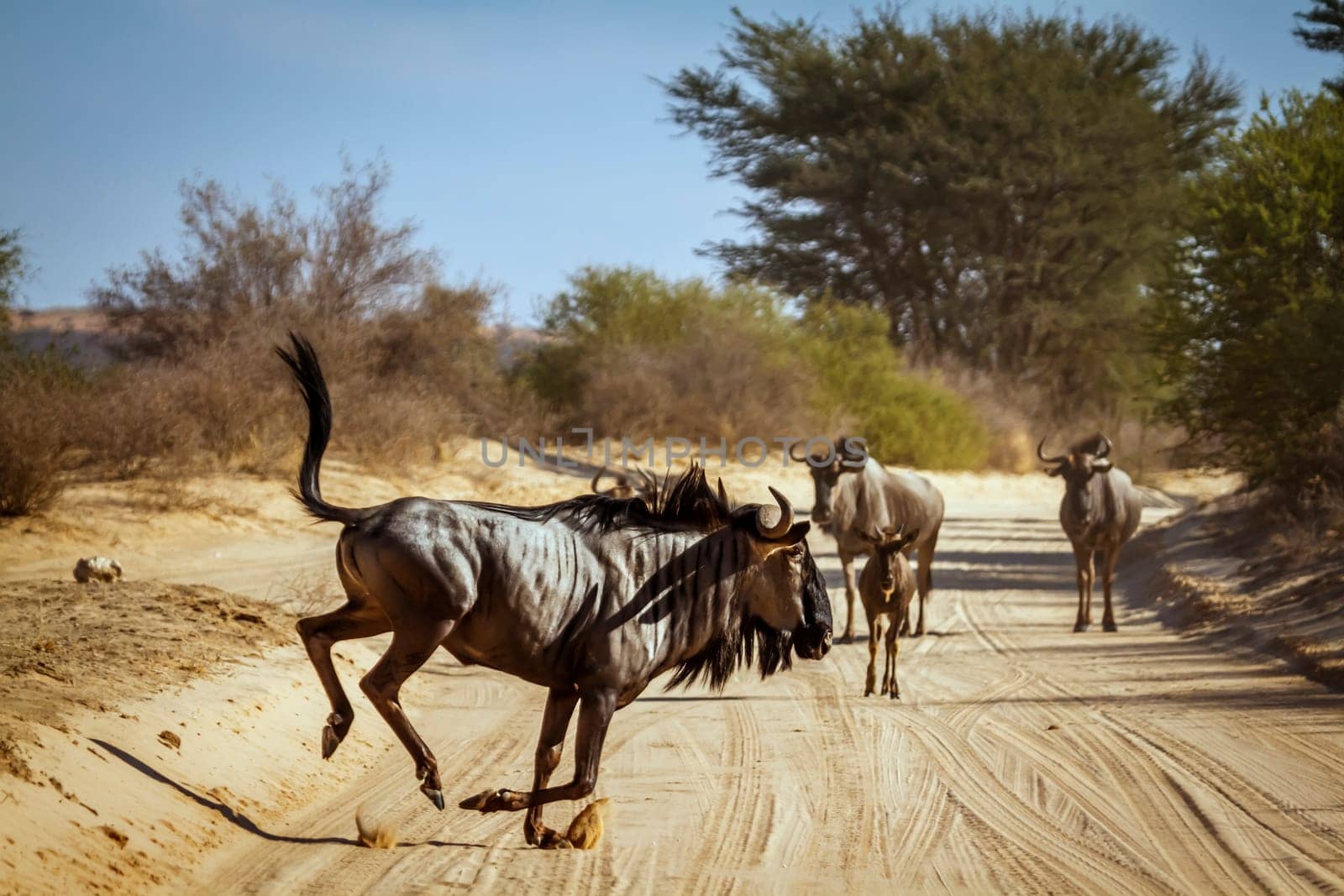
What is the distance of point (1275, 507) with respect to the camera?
21266 mm

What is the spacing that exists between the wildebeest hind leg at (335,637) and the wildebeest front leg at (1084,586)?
35.7 ft

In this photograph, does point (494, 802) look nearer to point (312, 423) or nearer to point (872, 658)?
point (312, 423)

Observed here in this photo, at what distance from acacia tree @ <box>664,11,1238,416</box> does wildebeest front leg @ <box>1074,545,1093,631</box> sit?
3111 centimetres

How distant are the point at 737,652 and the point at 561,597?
1120 mm

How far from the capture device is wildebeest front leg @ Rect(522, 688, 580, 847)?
21.7ft

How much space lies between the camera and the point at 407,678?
21.1 feet

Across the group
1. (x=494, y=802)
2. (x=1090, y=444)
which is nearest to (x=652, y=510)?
(x=494, y=802)

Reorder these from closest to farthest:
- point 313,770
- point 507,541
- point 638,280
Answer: point 507,541, point 313,770, point 638,280

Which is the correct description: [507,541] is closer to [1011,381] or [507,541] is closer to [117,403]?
[117,403]

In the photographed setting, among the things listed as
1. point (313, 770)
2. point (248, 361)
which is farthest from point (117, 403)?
point (313, 770)

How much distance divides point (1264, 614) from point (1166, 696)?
4405 millimetres

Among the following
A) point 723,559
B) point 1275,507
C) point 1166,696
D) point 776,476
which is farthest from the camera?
point 776,476

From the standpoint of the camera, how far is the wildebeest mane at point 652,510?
23.0ft

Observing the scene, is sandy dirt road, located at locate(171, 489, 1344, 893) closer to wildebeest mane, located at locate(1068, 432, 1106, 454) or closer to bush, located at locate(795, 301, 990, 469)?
wildebeest mane, located at locate(1068, 432, 1106, 454)
